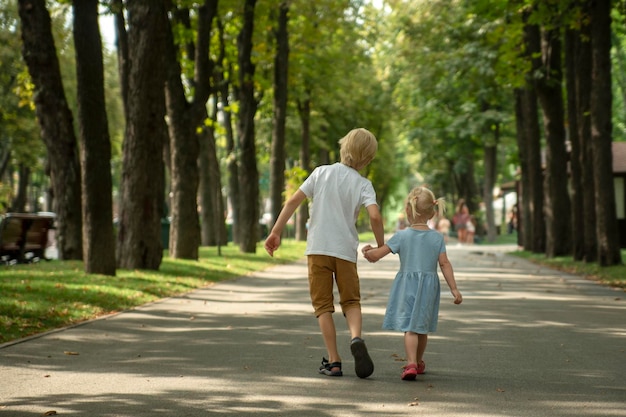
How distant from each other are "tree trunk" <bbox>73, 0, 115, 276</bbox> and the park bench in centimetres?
884

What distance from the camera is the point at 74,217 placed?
22.4 meters

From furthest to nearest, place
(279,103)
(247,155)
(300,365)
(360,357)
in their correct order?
(279,103), (247,155), (300,365), (360,357)

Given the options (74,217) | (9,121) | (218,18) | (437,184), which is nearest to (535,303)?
(74,217)

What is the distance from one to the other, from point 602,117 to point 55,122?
10.6 m

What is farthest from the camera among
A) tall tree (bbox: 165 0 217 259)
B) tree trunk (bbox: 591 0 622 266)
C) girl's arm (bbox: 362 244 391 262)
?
tall tree (bbox: 165 0 217 259)

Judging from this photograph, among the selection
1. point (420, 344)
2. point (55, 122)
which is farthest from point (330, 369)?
point (55, 122)

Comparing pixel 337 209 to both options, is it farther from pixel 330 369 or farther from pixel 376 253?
pixel 330 369

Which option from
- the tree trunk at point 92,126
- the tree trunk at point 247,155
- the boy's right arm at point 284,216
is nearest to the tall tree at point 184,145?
the tree trunk at point 247,155

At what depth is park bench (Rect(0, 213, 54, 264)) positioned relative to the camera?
26188mm

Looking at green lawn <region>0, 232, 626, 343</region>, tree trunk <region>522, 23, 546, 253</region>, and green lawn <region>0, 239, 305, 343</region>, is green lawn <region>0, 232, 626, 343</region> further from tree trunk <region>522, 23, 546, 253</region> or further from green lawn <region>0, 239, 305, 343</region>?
tree trunk <region>522, 23, 546, 253</region>

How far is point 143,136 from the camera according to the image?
63.4 feet

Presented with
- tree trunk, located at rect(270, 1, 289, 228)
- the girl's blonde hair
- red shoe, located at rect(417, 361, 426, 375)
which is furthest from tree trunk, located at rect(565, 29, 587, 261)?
the girl's blonde hair

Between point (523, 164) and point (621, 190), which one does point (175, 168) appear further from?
point (621, 190)

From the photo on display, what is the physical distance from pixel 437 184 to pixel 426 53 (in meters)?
35.5
